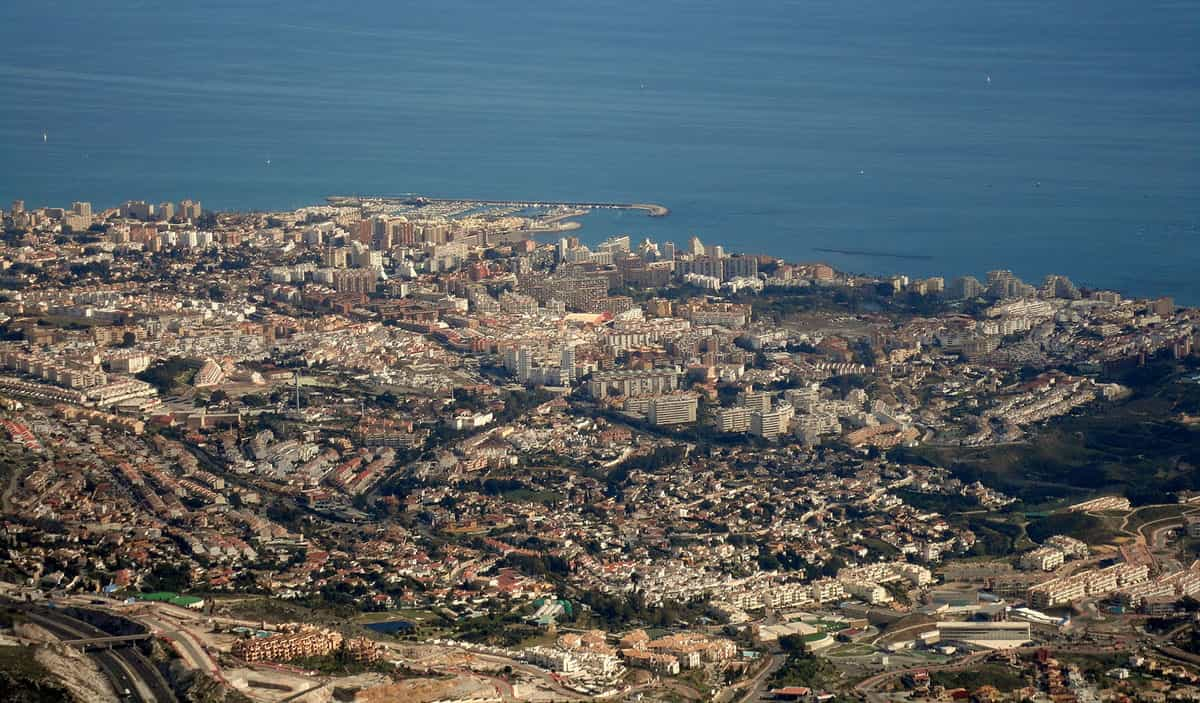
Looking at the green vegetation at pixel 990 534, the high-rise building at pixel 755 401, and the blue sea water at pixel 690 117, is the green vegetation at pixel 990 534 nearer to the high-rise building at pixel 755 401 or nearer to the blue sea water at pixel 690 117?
the high-rise building at pixel 755 401

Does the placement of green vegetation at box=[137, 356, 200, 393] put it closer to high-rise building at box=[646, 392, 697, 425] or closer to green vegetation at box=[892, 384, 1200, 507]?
high-rise building at box=[646, 392, 697, 425]

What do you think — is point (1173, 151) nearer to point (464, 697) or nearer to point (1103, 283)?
point (1103, 283)

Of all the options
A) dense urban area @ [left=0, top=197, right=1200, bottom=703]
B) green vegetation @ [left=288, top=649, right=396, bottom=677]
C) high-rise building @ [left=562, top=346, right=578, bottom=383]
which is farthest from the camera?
high-rise building @ [left=562, top=346, right=578, bottom=383]

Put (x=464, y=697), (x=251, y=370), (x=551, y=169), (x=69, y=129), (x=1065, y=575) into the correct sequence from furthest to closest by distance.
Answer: (x=69, y=129)
(x=551, y=169)
(x=251, y=370)
(x=1065, y=575)
(x=464, y=697)

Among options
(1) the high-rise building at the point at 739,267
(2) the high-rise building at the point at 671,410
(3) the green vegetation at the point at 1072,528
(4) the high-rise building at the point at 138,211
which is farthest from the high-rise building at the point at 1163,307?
(4) the high-rise building at the point at 138,211

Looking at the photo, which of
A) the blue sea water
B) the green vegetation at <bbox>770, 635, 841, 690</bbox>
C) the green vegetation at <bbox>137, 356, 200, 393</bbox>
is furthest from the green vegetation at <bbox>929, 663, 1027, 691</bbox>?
the blue sea water

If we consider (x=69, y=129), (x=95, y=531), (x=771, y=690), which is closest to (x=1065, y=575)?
(x=771, y=690)
